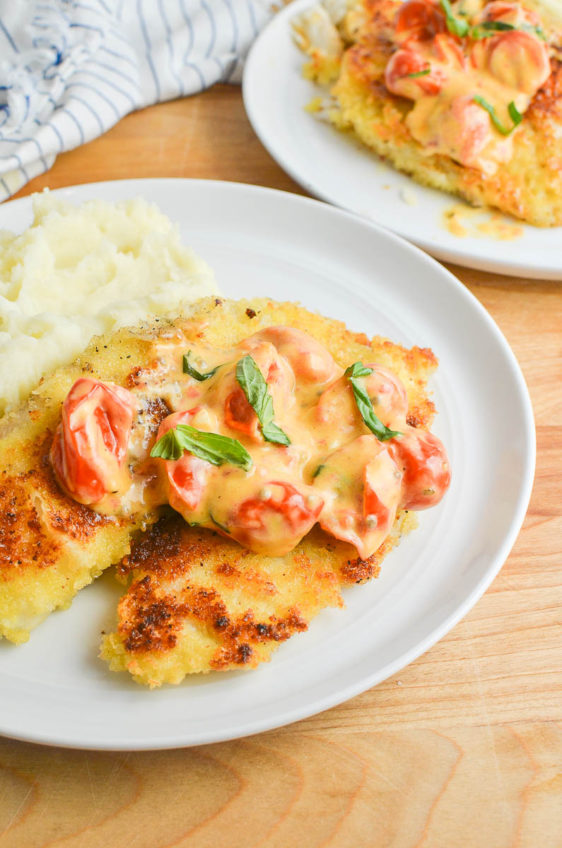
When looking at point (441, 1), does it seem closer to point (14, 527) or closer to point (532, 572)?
point (532, 572)

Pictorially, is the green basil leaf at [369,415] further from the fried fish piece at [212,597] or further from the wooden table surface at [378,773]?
the wooden table surface at [378,773]

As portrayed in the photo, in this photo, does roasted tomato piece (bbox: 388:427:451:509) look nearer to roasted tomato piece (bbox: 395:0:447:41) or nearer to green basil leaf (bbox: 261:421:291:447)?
green basil leaf (bbox: 261:421:291:447)

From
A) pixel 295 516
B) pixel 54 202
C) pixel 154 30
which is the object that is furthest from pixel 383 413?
pixel 154 30

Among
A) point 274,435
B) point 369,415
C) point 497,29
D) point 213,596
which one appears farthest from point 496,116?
point 213,596

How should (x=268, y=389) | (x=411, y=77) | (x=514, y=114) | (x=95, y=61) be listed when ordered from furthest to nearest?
(x=95, y=61), (x=411, y=77), (x=514, y=114), (x=268, y=389)

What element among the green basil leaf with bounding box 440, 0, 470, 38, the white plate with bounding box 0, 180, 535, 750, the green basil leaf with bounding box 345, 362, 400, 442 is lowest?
the white plate with bounding box 0, 180, 535, 750

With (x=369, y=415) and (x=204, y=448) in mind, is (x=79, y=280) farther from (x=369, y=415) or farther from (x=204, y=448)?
(x=369, y=415)

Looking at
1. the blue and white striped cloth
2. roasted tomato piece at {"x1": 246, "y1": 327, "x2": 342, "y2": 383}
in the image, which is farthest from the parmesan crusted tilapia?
the blue and white striped cloth
